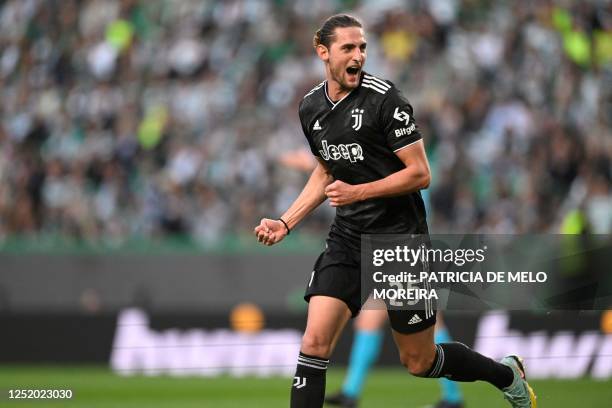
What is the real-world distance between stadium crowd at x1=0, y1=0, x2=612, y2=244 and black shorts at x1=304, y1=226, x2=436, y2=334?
765 cm

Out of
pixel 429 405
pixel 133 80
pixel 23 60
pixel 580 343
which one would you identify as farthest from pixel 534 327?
pixel 23 60

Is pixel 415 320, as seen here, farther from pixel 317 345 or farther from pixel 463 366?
pixel 317 345

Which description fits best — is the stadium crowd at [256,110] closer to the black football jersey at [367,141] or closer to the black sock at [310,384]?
the black football jersey at [367,141]

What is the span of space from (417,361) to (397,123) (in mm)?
1519

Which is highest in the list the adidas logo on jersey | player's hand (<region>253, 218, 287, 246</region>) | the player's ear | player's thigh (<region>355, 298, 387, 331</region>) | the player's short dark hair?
the player's short dark hair

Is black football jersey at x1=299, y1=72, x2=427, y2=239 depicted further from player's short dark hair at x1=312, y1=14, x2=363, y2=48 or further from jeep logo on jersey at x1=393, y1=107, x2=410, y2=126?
player's short dark hair at x1=312, y1=14, x2=363, y2=48

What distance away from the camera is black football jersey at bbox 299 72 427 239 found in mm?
6902

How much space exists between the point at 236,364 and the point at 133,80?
6843 millimetres

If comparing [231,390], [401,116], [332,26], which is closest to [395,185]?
[401,116]

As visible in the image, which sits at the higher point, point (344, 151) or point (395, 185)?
point (344, 151)

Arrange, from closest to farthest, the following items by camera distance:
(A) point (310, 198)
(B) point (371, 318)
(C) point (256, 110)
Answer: (A) point (310, 198)
(B) point (371, 318)
(C) point (256, 110)

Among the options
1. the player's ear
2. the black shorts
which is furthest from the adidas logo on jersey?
the player's ear

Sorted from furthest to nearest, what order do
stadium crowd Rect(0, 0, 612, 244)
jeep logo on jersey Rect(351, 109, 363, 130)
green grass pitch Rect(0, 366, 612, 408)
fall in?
stadium crowd Rect(0, 0, 612, 244) < green grass pitch Rect(0, 366, 612, 408) < jeep logo on jersey Rect(351, 109, 363, 130)

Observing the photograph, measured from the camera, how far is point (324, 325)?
6.92 meters
